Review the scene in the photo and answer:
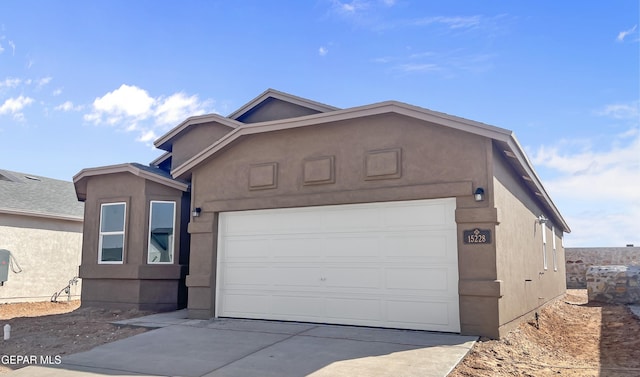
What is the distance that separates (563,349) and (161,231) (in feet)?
31.9

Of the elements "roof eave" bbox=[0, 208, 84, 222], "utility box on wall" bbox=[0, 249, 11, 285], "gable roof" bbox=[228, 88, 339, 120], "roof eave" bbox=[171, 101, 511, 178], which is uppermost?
"gable roof" bbox=[228, 88, 339, 120]

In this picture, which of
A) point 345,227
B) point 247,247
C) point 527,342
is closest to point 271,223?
point 247,247

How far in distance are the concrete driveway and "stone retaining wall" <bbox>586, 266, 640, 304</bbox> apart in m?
12.3

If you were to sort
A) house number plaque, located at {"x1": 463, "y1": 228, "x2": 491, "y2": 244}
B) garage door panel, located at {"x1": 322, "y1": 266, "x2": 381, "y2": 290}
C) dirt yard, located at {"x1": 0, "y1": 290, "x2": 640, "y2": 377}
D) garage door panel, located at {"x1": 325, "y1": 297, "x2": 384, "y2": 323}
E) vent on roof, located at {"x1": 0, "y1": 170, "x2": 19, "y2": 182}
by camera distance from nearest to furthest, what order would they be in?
dirt yard, located at {"x1": 0, "y1": 290, "x2": 640, "y2": 377}, house number plaque, located at {"x1": 463, "y1": 228, "x2": 491, "y2": 244}, garage door panel, located at {"x1": 325, "y1": 297, "x2": 384, "y2": 323}, garage door panel, located at {"x1": 322, "y1": 266, "x2": 381, "y2": 290}, vent on roof, located at {"x1": 0, "y1": 170, "x2": 19, "y2": 182}

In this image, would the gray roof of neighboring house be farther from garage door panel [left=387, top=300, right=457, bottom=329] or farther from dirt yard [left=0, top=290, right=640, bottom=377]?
garage door panel [left=387, top=300, right=457, bottom=329]

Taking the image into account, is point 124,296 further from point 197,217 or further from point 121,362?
point 121,362

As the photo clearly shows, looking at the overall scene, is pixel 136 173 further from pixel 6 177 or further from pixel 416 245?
pixel 6 177

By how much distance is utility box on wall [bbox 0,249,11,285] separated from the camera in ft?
53.3

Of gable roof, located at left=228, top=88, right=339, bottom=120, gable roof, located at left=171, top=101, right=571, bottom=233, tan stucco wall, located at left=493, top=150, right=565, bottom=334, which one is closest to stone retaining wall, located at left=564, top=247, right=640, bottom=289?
tan stucco wall, located at left=493, top=150, right=565, bottom=334

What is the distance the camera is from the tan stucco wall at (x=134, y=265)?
1252cm

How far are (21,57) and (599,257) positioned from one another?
27.8 m

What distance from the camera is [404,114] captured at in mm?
9000

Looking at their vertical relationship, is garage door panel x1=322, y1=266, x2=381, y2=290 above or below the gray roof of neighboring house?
below

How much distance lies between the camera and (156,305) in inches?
495
